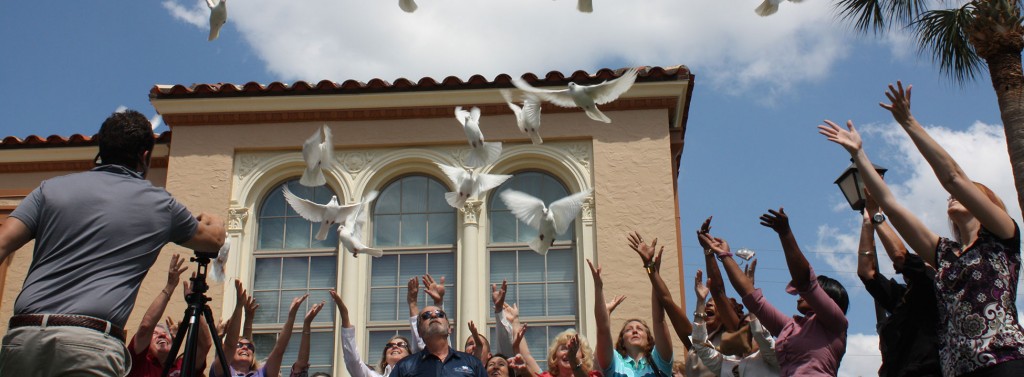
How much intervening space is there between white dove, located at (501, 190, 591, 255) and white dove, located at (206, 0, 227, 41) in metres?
2.57

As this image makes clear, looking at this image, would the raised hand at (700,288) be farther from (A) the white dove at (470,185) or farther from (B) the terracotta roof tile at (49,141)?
(B) the terracotta roof tile at (49,141)

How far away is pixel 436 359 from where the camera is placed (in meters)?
5.56

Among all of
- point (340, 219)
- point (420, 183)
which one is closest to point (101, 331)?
point (340, 219)

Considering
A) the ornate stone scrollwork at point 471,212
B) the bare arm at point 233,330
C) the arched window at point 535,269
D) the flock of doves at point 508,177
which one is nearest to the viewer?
the bare arm at point 233,330

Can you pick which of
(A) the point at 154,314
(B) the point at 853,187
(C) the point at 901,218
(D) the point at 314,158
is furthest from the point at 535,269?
(C) the point at 901,218

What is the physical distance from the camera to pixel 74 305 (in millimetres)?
3230

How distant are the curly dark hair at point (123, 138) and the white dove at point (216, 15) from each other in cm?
256

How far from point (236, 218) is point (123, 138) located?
6348 millimetres

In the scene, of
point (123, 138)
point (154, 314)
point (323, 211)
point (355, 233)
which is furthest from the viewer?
point (355, 233)

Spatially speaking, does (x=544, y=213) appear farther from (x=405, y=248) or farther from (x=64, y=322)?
Answer: (x=64, y=322)

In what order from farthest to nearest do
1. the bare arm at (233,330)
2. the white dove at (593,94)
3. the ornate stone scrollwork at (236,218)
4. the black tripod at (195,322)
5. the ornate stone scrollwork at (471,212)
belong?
the ornate stone scrollwork at (236,218) < the ornate stone scrollwork at (471,212) < the white dove at (593,94) < the bare arm at (233,330) < the black tripod at (195,322)

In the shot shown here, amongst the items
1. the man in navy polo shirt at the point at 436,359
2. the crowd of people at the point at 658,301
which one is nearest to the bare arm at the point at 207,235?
the crowd of people at the point at 658,301

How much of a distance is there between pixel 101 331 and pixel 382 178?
674cm

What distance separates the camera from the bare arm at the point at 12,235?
10.7 ft
